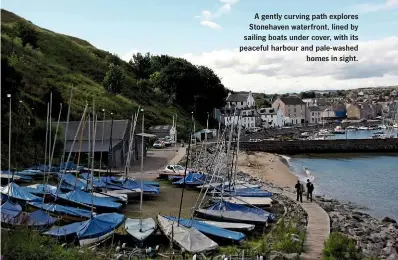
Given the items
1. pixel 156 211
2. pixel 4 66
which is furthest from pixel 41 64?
pixel 156 211

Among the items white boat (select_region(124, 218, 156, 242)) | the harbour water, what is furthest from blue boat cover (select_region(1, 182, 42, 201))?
the harbour water

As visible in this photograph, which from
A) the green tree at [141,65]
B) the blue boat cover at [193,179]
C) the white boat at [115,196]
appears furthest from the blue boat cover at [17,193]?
the green tree at [141,65]

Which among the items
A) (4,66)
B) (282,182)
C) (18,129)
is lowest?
(282,182)

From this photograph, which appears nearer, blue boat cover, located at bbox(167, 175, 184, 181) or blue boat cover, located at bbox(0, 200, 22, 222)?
blue boat cover, located at bbox(0, 200, 22, 222)

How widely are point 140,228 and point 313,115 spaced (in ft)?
451

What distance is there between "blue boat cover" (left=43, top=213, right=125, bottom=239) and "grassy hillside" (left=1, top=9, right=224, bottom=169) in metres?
18.9

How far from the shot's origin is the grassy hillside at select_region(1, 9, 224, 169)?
41.8m

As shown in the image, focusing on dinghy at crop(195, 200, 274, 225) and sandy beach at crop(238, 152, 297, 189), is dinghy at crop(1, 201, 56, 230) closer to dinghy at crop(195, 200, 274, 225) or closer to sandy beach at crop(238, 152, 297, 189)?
dinghy at crop(195, 200, 274, 225)

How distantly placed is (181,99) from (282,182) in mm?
60246

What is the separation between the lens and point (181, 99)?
10194 cm

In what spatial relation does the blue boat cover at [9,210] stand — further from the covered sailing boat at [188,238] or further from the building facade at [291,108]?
the building facade at [291,108]

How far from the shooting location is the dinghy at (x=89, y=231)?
18828 mm

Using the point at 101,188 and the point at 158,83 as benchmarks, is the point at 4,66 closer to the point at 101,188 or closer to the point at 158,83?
the point at 101,188

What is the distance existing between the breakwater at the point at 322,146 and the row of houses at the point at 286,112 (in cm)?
803
